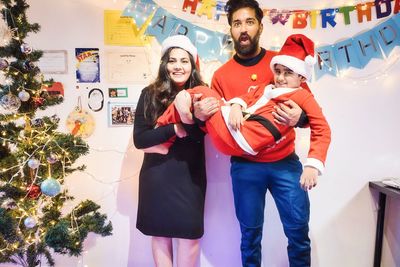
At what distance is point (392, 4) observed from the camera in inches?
74.4

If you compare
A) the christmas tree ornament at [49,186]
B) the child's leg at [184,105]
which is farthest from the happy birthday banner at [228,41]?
the christmas tree ornament at [49,186]

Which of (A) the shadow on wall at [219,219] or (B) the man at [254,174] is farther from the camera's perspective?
(A) the shadow on wall at [219,219]

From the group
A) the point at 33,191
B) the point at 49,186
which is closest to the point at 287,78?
the point at 49,186

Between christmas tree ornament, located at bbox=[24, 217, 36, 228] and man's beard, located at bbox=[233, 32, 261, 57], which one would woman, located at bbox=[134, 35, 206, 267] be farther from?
christmas tree ornament, located at bbox=[24, 217, 36, 228]

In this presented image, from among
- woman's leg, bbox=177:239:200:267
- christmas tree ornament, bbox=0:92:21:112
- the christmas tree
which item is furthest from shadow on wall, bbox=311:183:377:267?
christmas tree ornament, bbox=0:92:21:112

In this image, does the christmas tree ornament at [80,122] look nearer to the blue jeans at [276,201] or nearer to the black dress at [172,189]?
the black dress at [172,189]

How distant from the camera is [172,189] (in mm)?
1586

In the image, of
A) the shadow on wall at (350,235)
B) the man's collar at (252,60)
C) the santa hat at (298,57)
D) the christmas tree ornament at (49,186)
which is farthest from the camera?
the shadow on wall at (350,235)

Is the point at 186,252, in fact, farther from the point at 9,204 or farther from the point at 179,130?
the point at 9,204

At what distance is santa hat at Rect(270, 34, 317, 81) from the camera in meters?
1.43

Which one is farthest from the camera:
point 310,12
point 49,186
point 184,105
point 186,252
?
point 310,12

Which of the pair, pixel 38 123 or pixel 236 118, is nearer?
pixel 236 118

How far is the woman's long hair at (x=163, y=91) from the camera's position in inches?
63.2

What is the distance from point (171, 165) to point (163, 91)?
0.38 meters
